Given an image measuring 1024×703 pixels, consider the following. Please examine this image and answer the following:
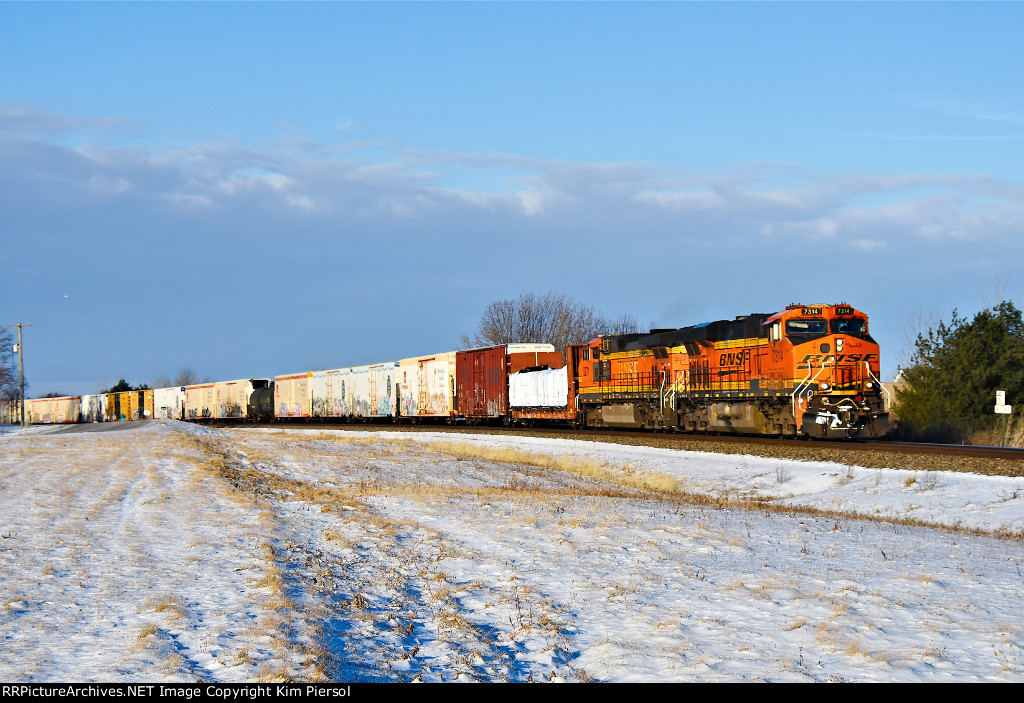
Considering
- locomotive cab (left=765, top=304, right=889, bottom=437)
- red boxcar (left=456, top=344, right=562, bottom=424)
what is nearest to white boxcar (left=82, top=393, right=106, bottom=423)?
red boxcar (left=456, top=344, right=562, bottom=424)

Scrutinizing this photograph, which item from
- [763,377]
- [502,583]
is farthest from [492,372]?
[502,583]

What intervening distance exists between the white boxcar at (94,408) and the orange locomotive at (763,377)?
7939 cm

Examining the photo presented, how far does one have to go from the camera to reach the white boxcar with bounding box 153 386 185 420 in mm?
84688

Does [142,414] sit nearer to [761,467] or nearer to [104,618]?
[761,467]

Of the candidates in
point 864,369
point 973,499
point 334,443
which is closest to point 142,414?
point 334,443

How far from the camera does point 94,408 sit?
10106 centimetres

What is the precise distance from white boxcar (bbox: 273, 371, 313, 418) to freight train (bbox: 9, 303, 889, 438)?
16 cm

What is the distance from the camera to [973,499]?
16.0 meters

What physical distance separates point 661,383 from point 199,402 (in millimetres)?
57558

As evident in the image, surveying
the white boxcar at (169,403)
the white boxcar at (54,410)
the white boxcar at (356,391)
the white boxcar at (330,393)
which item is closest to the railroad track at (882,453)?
the white boxcar at (356,391)

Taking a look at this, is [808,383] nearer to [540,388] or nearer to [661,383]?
[661,383]

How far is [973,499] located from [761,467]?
18.8ft

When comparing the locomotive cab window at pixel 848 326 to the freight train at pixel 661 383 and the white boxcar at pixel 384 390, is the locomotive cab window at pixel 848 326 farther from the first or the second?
the white boxcar at pixel 384 390

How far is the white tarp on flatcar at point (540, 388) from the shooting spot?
4091cm
